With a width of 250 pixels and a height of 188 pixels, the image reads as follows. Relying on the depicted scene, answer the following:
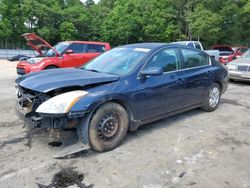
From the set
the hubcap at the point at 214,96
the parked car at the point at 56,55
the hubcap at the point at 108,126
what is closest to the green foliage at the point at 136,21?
the parked car at the point at 56,55

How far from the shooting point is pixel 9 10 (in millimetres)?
38906

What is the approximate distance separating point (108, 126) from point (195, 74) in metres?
2.33

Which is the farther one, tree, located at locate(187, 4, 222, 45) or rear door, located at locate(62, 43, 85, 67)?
tree, located at locate(187, 4, 222, 45)

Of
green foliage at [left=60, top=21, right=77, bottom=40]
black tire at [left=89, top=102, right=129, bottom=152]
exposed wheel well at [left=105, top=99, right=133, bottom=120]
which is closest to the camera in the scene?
black tire at [left=89, top=102, right=129, bottom=152]

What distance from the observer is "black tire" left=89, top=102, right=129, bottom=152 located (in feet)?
11.5

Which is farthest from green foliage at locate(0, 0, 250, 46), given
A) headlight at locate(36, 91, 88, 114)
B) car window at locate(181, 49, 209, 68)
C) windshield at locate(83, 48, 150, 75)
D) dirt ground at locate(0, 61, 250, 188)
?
headlight at locate(36, 91, 88, 114)

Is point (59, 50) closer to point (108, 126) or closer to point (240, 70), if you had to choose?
point (108, 126)

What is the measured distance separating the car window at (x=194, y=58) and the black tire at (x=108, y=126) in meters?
1.93

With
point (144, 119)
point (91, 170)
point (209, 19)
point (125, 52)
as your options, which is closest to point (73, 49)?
point (125, 52)

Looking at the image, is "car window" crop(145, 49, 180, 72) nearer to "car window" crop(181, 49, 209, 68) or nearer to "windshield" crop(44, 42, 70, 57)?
"car window" crop(181, 49, 209, 68)

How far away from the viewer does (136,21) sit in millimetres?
34938

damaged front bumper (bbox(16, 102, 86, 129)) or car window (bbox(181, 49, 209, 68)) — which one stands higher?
car window (bbox(181, 49, 209, 68))

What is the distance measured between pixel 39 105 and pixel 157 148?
1.87m

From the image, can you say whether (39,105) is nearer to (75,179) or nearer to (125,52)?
(75,179)
